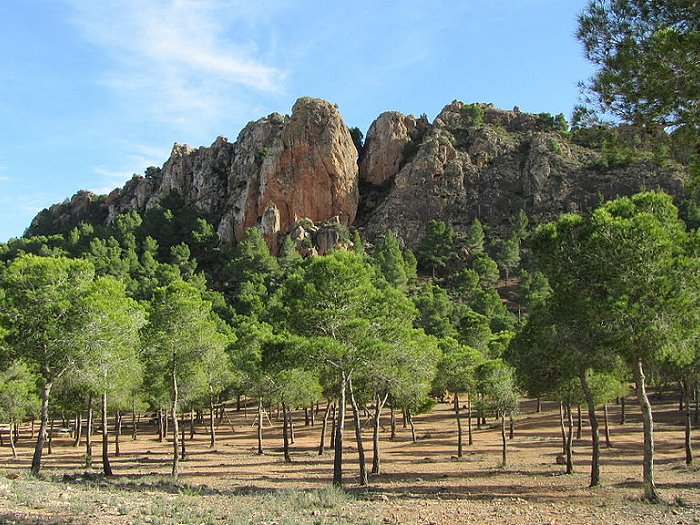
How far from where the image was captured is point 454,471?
27.0m

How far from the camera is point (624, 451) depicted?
32625 mm

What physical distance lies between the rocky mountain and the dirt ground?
70.6 m

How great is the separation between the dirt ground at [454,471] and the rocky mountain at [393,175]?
7058cm

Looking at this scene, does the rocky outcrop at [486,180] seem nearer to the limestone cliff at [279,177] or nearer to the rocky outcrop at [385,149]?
the rocky outcrop at [385,149]

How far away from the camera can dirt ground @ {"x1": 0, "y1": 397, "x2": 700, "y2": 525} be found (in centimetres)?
1477

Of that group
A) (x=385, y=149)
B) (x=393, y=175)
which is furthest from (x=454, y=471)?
(x=385, y=149)

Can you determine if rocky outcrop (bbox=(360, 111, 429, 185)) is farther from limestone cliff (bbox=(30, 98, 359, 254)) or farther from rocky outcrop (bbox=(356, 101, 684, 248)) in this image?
limestone cliff (bbox=(30, 98, 359, 254))

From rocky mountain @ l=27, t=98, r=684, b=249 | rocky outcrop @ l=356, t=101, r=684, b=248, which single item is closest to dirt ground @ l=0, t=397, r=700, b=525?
rocky outcrop @ l=356, t=101, r=684, b=248

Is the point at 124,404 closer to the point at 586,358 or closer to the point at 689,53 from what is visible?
the point at 586,358

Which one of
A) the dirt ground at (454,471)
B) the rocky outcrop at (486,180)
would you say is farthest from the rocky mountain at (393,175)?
the dirt ground at (454,471)

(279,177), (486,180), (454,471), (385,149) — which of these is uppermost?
(385,149)

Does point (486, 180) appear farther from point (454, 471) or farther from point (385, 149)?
point (454, 471)

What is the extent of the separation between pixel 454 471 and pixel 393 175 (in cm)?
10955

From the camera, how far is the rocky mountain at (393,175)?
118 m
